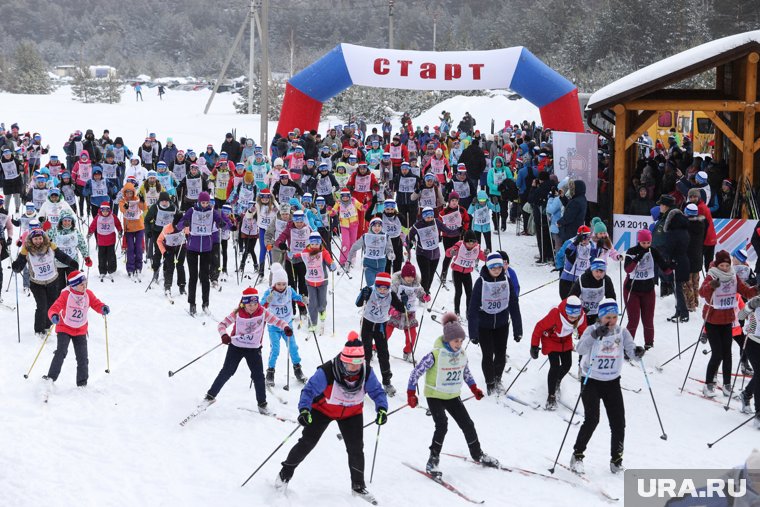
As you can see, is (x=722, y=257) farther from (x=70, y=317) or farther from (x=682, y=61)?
(x=70, y=317)

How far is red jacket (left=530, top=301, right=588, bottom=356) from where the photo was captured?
31.8 ft

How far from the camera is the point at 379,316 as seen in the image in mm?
10297

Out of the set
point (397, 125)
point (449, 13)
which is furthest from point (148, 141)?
point (449, 13)

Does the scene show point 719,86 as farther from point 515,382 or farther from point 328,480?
point 328,480

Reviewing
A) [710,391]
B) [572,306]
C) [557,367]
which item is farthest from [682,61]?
[557,367]

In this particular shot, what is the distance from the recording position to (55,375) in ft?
33.0

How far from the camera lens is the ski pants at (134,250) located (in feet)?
48.8

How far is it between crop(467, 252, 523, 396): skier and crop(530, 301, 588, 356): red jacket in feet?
1.03

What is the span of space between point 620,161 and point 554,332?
287 inches

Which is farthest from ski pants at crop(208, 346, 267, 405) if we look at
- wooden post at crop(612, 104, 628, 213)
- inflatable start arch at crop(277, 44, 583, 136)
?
inflatable start arch at crop(277, 44, 583, 136)

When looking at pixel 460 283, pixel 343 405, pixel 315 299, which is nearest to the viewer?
pixel 343 405

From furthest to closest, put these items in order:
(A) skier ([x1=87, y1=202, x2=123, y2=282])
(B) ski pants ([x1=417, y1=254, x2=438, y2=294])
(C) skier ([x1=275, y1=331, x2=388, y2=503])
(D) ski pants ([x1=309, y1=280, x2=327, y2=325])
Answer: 1. (A) skier ([x1=87, y1=202, x2=123, y2=282])
2. (B) ski pants ([x1=417, y1=254, x2=438, y2=294])
3. (D) ski pants ([x1=309, y1=280, x2=327, y2=325])
4. (C) skier ([x1=275, y1=331, x2=388, y2=503])

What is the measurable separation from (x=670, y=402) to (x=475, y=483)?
335 cm

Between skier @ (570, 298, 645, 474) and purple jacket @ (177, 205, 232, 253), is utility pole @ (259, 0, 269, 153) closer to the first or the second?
purple jacket @ (177, 205, 232, 253)
